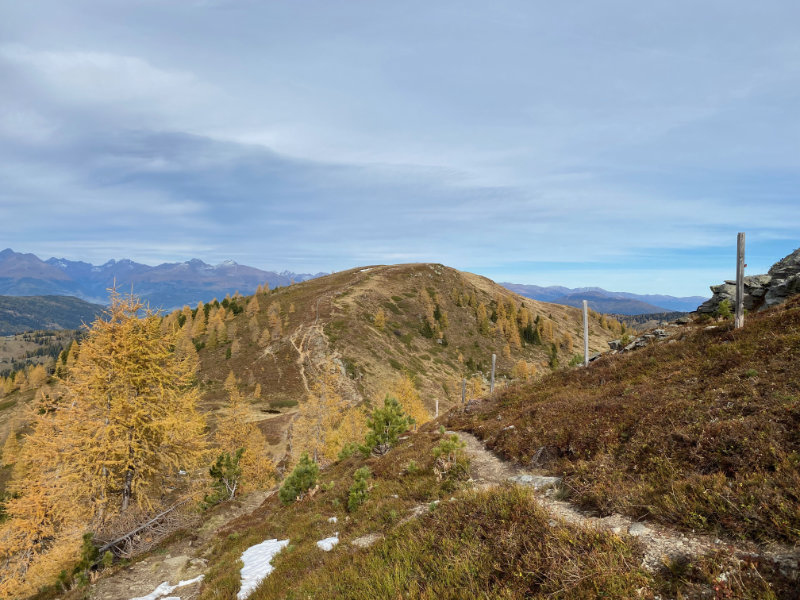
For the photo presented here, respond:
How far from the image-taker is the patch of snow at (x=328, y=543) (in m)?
9.52

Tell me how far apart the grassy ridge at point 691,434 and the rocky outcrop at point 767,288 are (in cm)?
531

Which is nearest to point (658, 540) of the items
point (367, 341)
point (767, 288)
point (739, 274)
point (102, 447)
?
point (739, 274)

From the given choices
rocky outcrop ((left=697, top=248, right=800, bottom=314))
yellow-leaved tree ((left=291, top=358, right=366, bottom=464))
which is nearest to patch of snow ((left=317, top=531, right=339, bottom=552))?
rocky outcrop ((left=697, top=248, right=800, bottom=314))

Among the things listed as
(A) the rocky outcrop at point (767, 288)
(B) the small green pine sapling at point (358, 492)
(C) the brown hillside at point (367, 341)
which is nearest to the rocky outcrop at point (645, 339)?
(A) the rocky outcrop at point (767, 288)

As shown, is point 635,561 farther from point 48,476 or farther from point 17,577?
point 17,577

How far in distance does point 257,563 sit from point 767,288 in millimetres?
27471

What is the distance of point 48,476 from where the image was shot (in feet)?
48.3

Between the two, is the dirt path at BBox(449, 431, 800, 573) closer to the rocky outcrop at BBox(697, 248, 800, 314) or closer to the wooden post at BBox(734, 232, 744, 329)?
the wooden post at BBox(734, 232, 744, 329)

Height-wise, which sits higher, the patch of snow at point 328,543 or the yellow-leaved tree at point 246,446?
the patch of snow at point 328,543

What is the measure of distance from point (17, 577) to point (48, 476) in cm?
503

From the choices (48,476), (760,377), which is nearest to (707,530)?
(760,377)

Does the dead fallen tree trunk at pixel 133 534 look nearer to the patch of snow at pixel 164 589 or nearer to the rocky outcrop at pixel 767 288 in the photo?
the patch of snow at pixel 164 589

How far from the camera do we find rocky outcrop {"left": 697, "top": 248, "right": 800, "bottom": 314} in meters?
17.1

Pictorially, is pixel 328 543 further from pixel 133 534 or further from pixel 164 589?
pixel 133 534
